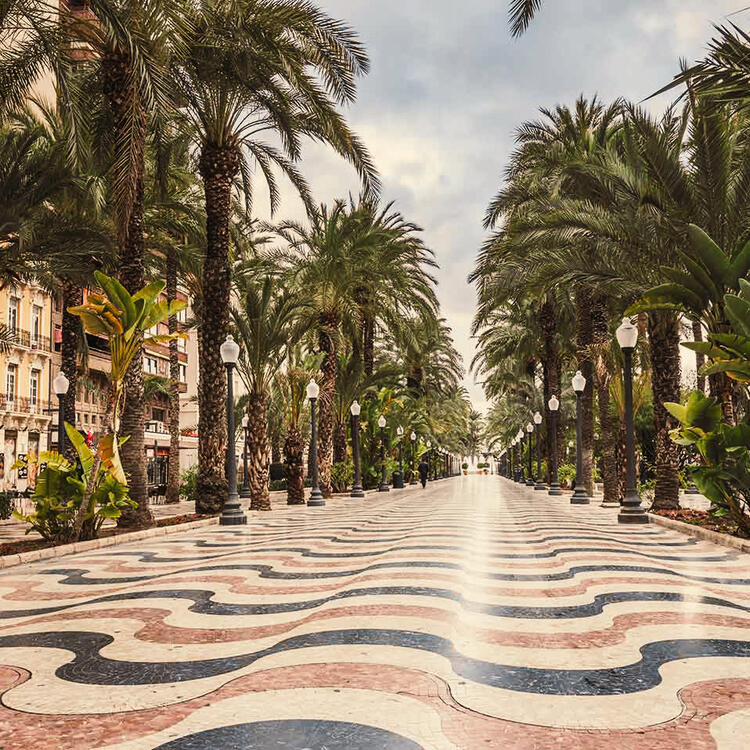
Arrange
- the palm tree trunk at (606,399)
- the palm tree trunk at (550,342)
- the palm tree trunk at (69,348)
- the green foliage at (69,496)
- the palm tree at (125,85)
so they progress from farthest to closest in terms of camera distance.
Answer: the palm tree trunk at (550,342), the palm tree trunk at (606,399), the palm tree trunk at (69,348), the palm tree at (125,85), the green foliage at (69,496)

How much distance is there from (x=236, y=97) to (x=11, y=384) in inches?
1108

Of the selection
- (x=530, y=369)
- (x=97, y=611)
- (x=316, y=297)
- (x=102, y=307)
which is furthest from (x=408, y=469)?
(x=97, y=611)

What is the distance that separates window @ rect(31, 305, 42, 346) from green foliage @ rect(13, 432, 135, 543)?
32.3 metres

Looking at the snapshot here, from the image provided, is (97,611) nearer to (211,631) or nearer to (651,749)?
(211,631)

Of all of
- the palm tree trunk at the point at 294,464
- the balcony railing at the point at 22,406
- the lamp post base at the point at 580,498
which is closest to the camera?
the lamp post base at the point at 580,498

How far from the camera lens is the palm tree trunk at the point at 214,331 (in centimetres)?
1706

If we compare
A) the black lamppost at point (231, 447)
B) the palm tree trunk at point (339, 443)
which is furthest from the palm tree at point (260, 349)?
the palm tree trunk at point (339, 443)

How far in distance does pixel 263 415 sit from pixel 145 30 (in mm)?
10354

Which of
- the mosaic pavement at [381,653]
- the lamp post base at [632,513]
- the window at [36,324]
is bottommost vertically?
the mosaic pavement at [381,653]

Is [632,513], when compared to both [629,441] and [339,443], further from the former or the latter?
[339,443]

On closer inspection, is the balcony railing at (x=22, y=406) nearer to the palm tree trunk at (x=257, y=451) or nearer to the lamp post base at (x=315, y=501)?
the lamp post base at (x=315, y=501)

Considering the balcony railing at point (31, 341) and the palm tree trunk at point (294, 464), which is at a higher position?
the balcony railing at point (31, 341)

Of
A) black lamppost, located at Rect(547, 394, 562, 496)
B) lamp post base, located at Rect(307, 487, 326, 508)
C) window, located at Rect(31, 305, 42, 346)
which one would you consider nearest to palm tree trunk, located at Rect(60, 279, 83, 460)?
lamp post base, located at Rect(307, 487, 326, 508)

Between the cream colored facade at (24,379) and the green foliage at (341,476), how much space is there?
1657cm
